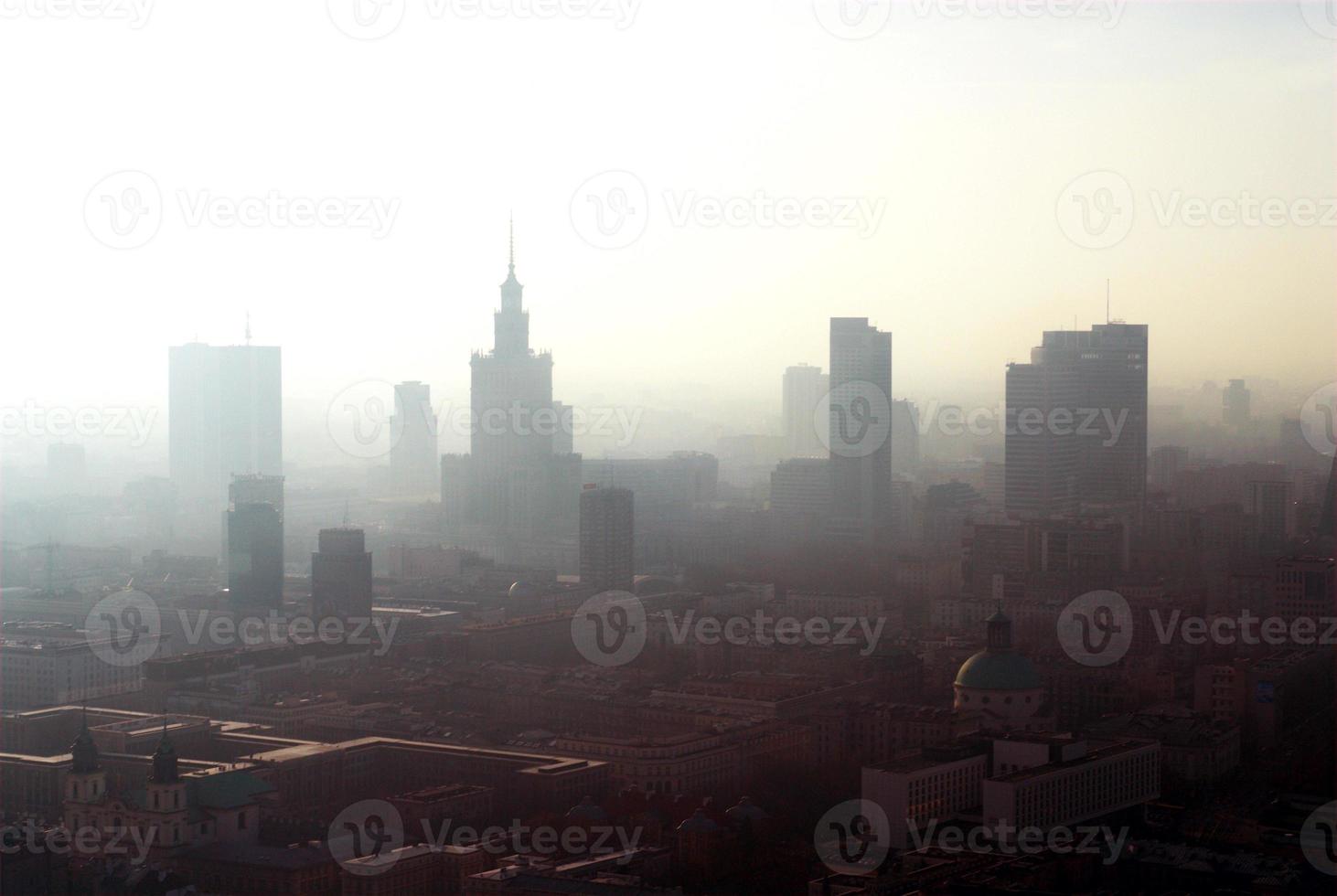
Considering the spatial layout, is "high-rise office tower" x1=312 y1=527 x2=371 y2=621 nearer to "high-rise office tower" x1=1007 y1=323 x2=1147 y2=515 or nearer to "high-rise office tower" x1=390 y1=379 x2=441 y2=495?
"high-rise office tower" x1=1007 y1=323 x2=1147 y2=515

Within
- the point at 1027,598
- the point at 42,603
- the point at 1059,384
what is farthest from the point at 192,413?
the point at 1027,598

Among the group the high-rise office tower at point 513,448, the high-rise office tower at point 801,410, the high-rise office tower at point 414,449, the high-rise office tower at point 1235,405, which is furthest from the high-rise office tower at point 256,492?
the high-rise office tower at point 1235,405

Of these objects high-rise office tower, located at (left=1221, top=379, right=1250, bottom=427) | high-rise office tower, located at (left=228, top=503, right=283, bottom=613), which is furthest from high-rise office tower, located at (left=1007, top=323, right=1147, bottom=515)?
high-rise office tower, located at (left=228, top=503, right=283, bottom=613)

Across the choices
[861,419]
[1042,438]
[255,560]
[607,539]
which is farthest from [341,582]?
[861,419]

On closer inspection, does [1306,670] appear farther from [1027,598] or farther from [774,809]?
[774,809]

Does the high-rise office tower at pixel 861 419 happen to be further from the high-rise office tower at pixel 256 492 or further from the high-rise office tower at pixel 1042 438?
the high-rise office tower at pixel 256 492

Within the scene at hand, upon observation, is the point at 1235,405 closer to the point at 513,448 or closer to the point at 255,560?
the point at 513,448
